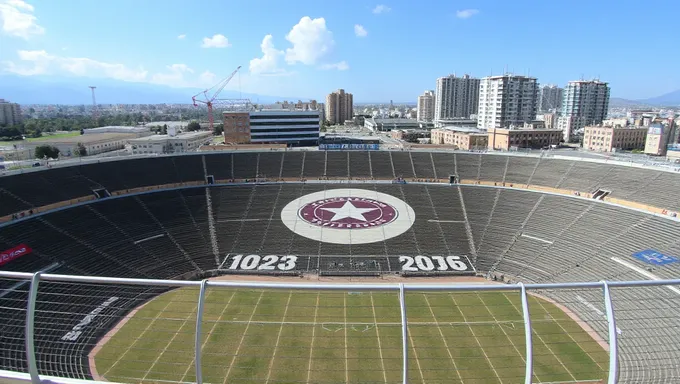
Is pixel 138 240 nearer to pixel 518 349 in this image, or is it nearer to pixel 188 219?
pixel 188 219

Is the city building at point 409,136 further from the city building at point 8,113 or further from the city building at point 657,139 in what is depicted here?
the city building at point 8,113

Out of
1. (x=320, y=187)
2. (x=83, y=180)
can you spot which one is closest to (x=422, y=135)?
(x=320, y=187)

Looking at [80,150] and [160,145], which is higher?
[160,145]

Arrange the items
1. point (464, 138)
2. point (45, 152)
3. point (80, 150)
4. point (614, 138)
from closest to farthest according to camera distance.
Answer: point (45, 152)
point (80, 150)
point (614, 138)
point (464, 138)

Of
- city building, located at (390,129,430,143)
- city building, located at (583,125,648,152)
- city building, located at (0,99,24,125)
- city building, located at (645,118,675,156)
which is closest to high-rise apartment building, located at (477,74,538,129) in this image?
city building, located at (390,129,430,143)

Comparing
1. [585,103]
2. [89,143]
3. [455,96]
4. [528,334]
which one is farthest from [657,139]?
[89,143]

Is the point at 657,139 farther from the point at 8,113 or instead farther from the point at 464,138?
the point at 8,113

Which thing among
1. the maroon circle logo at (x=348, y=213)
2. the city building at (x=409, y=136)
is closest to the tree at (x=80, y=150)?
the maroon circle logo at (x=348, y=213)
